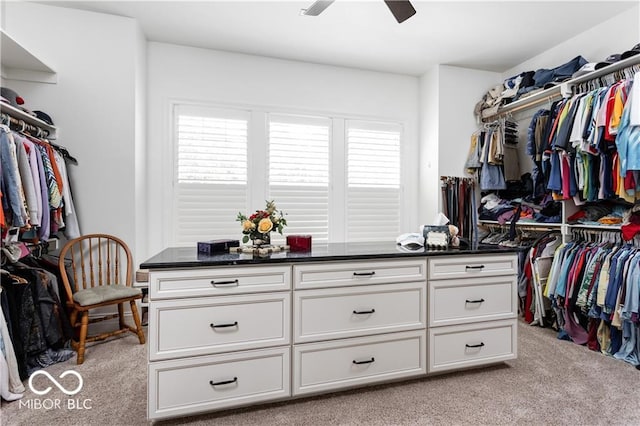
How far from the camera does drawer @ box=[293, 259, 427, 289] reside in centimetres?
199

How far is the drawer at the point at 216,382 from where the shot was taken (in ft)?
5.79

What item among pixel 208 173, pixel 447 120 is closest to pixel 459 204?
pixel 447 120

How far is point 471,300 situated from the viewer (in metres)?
2.30

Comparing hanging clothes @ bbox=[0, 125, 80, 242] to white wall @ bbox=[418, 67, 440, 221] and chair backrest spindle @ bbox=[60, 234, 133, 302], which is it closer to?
chair backrest spindle @ bbox=[60, 234, 133, 302]

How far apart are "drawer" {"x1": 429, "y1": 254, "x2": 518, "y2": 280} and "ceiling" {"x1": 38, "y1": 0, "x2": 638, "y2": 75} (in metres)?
2.17

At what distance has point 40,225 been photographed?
2541mm

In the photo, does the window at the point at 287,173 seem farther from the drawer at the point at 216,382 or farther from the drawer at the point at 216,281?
the drawer at the point at 216,382

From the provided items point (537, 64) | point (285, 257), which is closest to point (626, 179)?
point (537, 64)

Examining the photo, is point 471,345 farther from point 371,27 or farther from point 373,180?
point 371,27

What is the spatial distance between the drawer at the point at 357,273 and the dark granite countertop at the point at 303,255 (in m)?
0.04

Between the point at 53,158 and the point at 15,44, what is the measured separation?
2.74ft

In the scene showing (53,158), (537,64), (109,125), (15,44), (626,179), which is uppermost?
(537,64)

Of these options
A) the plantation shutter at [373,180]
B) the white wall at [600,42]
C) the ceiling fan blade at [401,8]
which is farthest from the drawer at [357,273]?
the white wall at [600,42]

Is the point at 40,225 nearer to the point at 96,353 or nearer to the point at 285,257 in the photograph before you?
the point at 96,353
